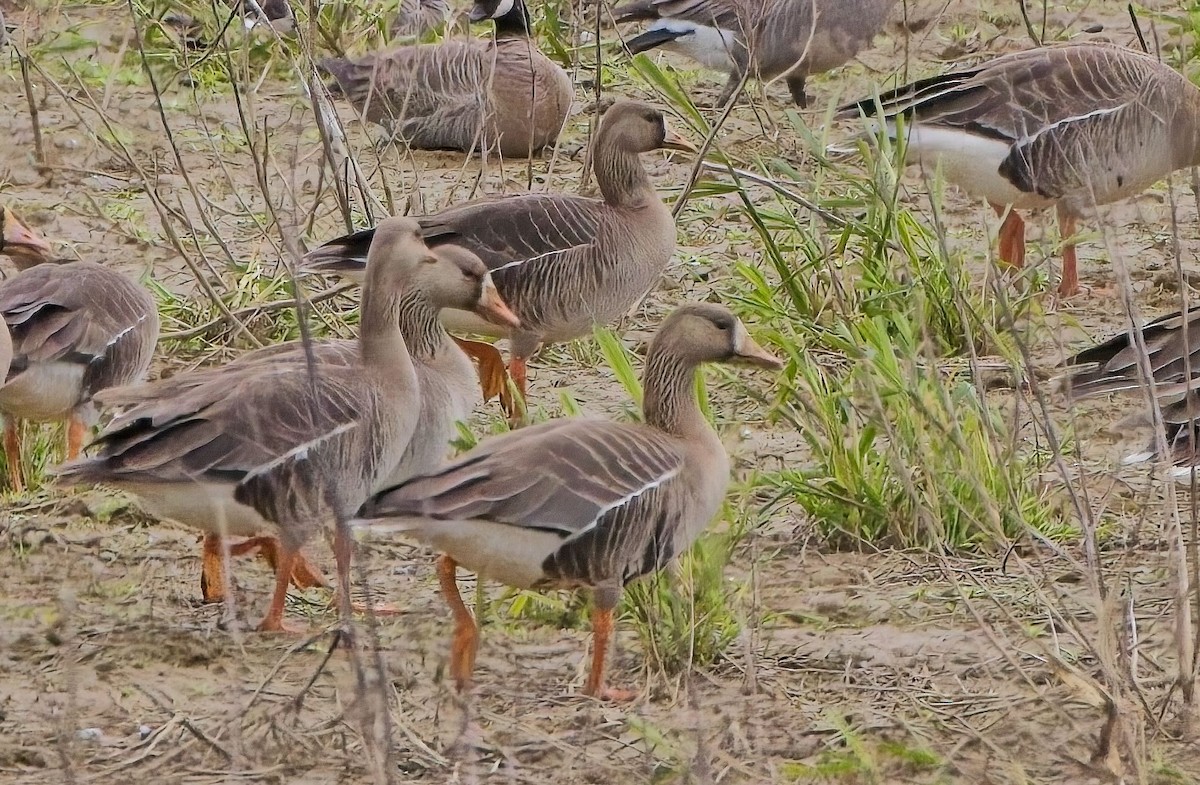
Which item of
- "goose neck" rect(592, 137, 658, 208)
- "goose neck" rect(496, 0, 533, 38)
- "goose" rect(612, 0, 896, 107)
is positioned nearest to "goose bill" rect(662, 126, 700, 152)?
"goose neck" rect(592, 137, 658, 208)

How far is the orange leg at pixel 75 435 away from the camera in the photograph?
6.56 metres

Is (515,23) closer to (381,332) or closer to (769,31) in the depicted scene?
(769,31)

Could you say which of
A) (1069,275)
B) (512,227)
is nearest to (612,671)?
(512,227)

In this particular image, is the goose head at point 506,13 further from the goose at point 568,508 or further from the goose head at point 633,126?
the goose at point 568,508

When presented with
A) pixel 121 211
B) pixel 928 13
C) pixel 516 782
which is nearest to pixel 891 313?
pixel 516 782

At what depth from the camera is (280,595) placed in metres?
5.28

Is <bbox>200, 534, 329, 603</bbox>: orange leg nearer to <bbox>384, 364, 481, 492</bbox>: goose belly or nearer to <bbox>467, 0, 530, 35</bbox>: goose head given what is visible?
<bbox>384, 364, 481, 492</bbox>: goose belly

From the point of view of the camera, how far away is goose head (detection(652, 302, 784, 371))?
528cm

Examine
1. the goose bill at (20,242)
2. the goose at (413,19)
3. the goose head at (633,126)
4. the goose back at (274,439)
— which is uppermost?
the goose at (413,19)

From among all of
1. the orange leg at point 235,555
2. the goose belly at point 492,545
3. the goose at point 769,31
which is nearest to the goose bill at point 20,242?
the orange leg at point 235,555

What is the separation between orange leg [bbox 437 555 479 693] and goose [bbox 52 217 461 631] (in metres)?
0.37

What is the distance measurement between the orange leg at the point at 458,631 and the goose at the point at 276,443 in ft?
1.22

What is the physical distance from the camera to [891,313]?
6.37 m

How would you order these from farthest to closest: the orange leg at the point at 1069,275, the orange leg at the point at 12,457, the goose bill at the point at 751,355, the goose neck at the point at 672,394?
1. the orange leg at the point at 1069,275
2. the orange leg at the point at 12,457
3. the goose bill at the point at 751,355
4. the goose neck at the point at 672,394
